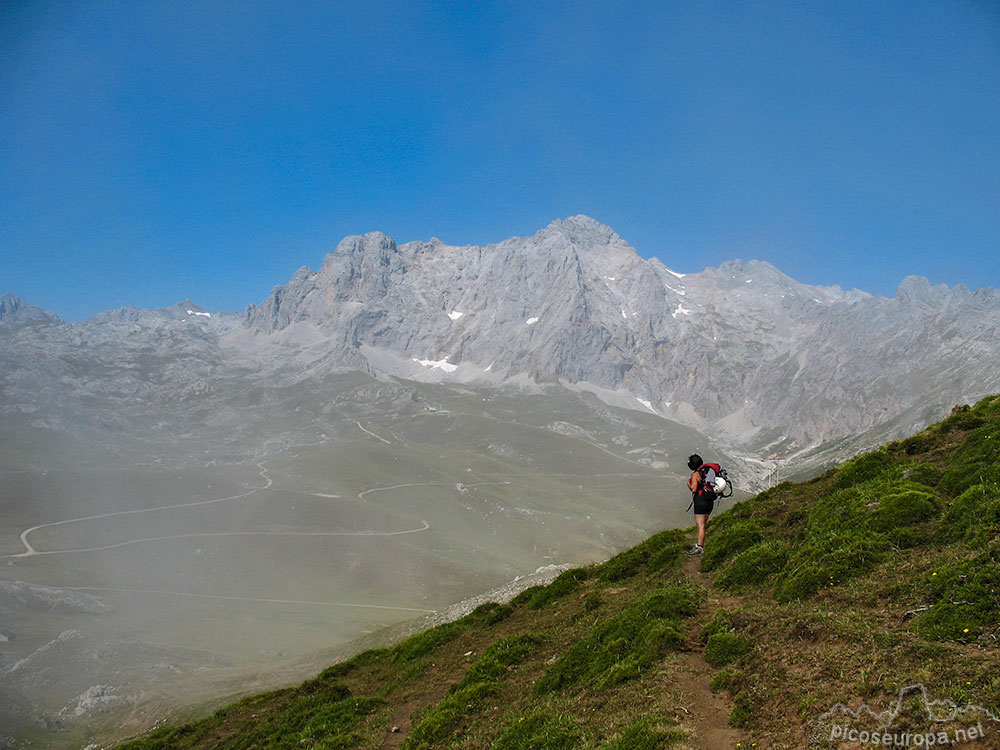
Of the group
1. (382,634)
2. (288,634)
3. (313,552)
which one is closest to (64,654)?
(288,634)

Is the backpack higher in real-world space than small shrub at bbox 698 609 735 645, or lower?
higher

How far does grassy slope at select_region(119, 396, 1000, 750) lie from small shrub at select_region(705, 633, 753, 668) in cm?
4

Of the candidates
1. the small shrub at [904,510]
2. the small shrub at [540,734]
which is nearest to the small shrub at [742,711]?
the small shrub at [540,734]

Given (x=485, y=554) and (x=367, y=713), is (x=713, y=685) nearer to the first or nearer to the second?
(x=367, y=713)

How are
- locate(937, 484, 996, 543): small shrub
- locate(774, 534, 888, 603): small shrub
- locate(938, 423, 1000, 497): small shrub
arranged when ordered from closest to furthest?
locate(937, 484, 996, 543): small shrub → locate(774, 534, 888, 603): small shrub → locate(938, 423, 1000, 497): small shrub

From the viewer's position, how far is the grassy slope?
34.0 ft

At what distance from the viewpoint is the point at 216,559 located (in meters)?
172

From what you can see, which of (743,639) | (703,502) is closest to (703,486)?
(703,502)

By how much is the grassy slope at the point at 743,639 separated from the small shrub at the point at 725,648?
0.04m

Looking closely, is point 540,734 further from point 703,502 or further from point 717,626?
point 703,502

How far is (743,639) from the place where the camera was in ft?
43.5

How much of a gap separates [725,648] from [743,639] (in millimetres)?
524

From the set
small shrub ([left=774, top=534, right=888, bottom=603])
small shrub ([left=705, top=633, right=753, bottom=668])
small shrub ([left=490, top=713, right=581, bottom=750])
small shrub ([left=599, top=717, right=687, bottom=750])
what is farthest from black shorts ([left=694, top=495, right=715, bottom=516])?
small shrub ([left=599, top=717, right=687, bottom=750])

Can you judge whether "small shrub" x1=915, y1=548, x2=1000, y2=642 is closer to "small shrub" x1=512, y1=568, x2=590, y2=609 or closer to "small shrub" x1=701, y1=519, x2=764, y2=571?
"small shrub" x1=701, y1=519, x2=764, y2=571
